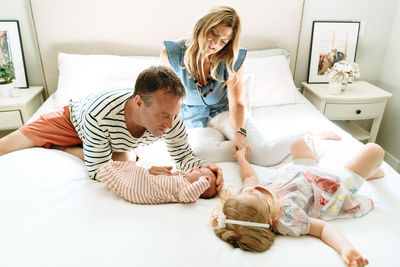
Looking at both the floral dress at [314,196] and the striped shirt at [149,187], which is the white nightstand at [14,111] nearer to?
the striped shirt at [149,187]

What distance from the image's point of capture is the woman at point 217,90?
1.44 m

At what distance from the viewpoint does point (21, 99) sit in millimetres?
2064

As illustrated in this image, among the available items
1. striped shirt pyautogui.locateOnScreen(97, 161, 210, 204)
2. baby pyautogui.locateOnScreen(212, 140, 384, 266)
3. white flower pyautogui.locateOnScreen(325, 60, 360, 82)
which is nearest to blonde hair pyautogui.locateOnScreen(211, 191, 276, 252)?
baby pyautogui.locateOnScreen(212, 140, 384, 266)

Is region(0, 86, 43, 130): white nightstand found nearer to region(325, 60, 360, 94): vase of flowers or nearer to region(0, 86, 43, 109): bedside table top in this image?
region(0, 86, 43, 109): bedside table top

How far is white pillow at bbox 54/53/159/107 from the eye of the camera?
2.01 metres

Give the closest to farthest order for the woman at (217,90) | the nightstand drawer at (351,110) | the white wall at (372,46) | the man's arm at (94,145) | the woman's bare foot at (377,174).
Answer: the man's arm at (94,145)
the woman's bare foot at (377,174)
the woman at (217,90)
the nightstand drawer at (351,110)
the white wall at (372,46)

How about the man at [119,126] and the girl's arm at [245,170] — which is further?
the girl's arm at [245,170]

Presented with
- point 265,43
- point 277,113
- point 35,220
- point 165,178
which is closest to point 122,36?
point 265,43

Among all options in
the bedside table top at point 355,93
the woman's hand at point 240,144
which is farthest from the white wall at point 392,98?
the woman's hand at point 240,144

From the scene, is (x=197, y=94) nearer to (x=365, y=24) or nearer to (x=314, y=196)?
(x=314, y=196)

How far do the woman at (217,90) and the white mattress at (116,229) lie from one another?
0.33 meters

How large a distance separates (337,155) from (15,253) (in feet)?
4.55

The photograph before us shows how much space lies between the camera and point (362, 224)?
1.06 metres

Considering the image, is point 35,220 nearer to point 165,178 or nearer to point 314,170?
point 165,178
